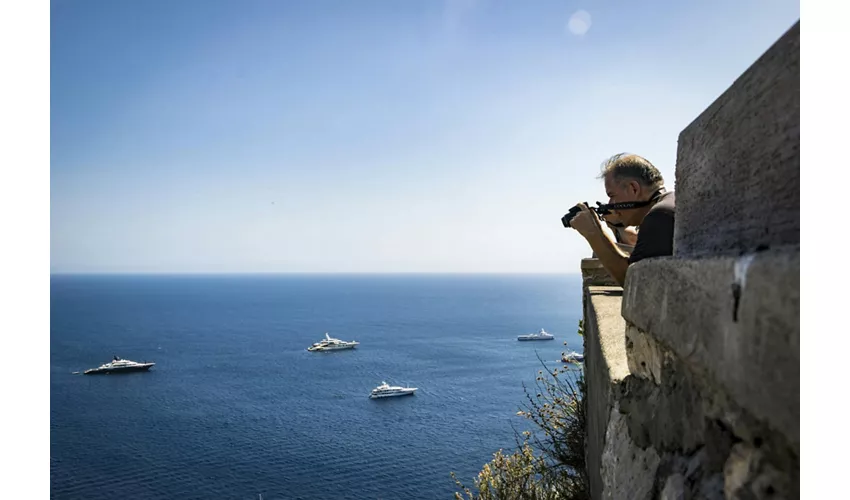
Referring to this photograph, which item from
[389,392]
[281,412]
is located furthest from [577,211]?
[389,392]

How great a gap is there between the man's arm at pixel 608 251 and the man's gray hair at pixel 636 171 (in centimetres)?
45

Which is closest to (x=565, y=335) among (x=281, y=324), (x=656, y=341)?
(x=281, y=324)

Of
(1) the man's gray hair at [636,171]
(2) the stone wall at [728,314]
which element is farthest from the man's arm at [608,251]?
(2) the stone wall at [728,314]

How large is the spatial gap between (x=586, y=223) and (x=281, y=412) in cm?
4538

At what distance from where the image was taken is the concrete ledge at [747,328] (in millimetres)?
845

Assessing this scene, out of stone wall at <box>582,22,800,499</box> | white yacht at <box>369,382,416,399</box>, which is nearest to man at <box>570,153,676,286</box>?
stone wall at <box>582,22,800,499</box>

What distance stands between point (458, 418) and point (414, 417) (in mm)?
3499

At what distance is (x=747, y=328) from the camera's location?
0.95 m

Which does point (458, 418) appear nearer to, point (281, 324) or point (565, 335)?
point (565, 335)

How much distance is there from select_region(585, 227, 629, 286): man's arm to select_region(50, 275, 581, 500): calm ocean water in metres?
12.4

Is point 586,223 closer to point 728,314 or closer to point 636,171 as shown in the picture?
point 636,171

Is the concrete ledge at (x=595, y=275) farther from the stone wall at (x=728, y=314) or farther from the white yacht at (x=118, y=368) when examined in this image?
the white yacht at (x=118, y=368)
